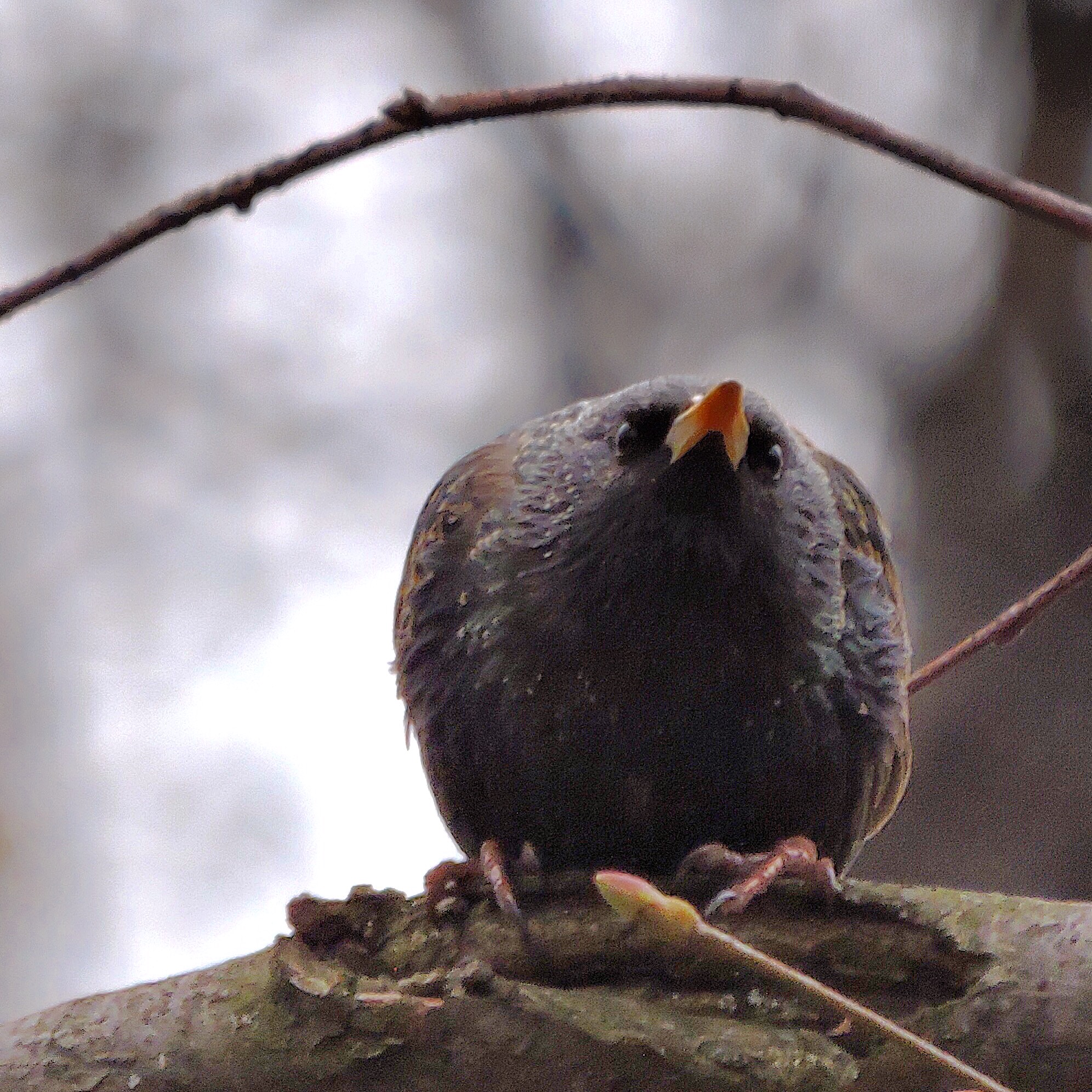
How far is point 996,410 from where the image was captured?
187 inches

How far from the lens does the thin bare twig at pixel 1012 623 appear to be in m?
1.68

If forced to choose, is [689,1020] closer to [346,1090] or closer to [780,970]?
[346,1090]

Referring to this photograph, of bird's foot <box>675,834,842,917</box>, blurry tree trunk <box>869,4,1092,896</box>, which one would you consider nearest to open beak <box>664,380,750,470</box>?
bird's foot <box>675,834,842,917</box>

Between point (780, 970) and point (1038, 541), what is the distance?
361 cm

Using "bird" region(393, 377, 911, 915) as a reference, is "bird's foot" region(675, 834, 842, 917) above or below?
below

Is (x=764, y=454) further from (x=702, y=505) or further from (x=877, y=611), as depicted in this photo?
(x=877, y=611)

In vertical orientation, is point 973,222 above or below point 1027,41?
below

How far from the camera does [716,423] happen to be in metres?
1.99

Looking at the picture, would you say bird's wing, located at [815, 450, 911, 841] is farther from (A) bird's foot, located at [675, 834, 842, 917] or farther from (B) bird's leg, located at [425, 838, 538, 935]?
(B) bird's leg, located at [425, 838, 538, 935]

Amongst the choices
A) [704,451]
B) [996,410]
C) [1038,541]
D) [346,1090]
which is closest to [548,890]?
[346,1090]

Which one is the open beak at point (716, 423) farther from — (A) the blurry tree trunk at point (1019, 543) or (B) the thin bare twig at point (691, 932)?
(A) the blurry tree trunk at point (1019, 543)

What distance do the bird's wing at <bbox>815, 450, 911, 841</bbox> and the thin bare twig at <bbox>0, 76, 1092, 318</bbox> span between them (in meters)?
1.30

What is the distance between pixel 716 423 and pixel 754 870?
0.64m

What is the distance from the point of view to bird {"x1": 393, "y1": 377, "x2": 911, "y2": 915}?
2102 mm
